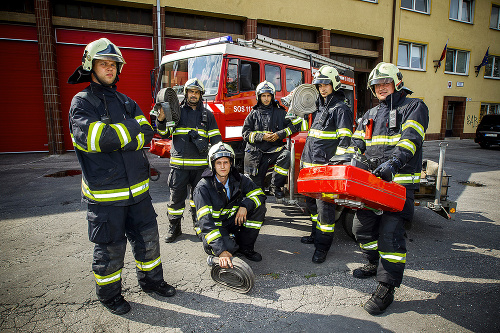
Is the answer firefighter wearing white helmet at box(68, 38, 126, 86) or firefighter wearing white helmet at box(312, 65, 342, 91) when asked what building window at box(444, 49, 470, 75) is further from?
firefighter wearing white helmet at box(68, 38, 126, 86)

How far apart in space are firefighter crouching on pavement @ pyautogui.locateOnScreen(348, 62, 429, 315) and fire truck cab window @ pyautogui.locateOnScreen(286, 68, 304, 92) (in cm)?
412

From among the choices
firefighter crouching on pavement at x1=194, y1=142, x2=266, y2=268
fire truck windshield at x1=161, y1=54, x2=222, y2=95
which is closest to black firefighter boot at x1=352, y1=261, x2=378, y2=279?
firefighter crouching on pavement at x1=194, y1=142, x2=266, y2=268

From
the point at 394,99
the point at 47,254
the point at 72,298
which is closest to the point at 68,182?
the point at 47,254

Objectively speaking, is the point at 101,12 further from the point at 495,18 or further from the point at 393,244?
the point at 495,18

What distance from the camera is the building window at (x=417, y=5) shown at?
15781 mm

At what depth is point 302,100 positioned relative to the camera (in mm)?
4133

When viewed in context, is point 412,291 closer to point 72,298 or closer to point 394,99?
point 394,99

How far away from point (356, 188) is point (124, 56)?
37.2ft

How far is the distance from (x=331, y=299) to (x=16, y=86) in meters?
12.3

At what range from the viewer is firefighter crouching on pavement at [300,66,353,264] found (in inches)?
127

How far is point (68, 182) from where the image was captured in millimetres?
6535

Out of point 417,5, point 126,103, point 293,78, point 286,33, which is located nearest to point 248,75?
point 293,78

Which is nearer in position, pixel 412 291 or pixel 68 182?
pixel 412 291

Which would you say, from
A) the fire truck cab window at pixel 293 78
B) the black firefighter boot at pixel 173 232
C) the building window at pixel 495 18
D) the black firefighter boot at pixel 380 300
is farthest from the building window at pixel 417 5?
the black firefighter boot at pixel 380 300
